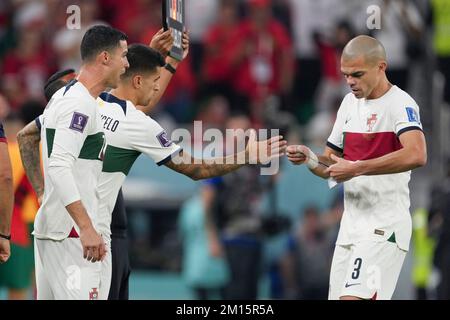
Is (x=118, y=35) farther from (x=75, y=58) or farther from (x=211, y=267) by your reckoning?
(x=75, y=58)

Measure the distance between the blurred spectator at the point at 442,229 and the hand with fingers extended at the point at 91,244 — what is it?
7.17 metres

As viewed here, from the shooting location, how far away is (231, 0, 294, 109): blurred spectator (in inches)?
666

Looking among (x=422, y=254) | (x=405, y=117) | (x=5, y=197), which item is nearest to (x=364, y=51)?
(x=405, y=117)

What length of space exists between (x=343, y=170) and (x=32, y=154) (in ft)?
7.70

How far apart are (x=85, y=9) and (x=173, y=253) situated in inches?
140

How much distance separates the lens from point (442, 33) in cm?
1556

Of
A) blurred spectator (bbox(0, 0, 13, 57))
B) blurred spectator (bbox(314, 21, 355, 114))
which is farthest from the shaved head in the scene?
blurred spectator (bbox(0, 0, 13, 57))

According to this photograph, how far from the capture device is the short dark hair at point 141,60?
9398 millimetres

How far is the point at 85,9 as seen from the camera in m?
17.1

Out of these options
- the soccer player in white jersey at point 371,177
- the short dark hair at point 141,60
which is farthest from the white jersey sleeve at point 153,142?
the soccer player in white jersey at point 371,177

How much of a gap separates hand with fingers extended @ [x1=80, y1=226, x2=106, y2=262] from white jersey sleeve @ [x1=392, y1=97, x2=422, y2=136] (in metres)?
2.42

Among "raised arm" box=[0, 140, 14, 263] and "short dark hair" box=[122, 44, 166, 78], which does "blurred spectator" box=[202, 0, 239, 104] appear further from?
"raised arm" box=[0, 140, 14, 263]

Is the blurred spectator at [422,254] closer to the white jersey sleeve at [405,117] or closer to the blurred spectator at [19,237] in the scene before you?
the blurred spectator at [19,237]

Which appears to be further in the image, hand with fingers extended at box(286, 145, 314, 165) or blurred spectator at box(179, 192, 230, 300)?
blurred spectator at box(179, 192, 230, 300)
